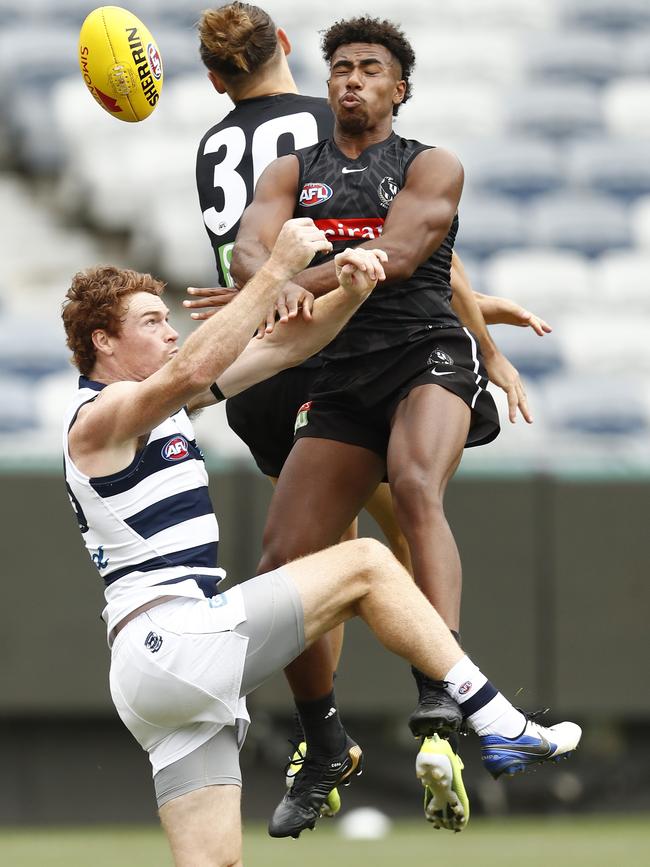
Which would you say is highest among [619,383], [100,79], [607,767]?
[100,79]

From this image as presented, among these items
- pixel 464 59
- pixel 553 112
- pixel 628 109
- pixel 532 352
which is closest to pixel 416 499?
pixel 532 352

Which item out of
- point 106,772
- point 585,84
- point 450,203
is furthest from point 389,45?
point 585,84

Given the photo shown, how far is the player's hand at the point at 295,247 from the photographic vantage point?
480 cm

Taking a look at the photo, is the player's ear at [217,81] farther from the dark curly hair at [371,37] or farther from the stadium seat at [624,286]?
the stadium seat at [624,286]

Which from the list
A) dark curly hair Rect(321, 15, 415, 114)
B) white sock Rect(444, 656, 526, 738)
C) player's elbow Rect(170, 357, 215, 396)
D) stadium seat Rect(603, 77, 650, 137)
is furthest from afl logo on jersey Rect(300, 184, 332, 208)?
stadium seat Rect(603, 77, 650, 137)

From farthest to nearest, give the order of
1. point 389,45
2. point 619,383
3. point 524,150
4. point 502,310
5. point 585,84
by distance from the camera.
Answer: point 585,84
point 524,150
point 619,383
point 502,310
point 389,45

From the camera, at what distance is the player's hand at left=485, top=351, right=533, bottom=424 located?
5883 millimetres

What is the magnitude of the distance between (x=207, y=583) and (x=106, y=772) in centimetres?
528

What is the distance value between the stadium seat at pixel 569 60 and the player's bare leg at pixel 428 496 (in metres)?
9.83

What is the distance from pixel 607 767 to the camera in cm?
1020

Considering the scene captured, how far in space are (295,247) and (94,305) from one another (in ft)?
2.47

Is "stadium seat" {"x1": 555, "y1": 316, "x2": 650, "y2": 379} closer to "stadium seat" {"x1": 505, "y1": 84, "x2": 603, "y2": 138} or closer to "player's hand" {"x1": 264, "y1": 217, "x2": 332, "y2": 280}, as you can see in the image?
"stadium seat" {"x1": 505, "y1": 84, "x2": 603, "y2": 138}

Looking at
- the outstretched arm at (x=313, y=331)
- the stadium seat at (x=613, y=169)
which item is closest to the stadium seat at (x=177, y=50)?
the stadium seat at (x=613, y=169)

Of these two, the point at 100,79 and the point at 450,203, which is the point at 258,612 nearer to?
the point at 450,203
